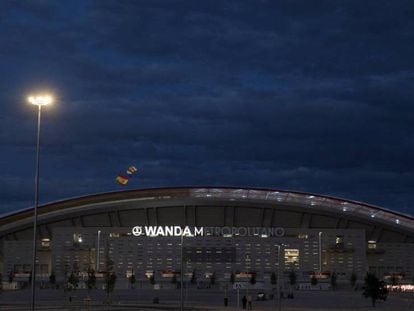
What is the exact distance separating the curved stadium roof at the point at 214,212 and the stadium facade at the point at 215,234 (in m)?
0.19

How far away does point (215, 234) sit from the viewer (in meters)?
136

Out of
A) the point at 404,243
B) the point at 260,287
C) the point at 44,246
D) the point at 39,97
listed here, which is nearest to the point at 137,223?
the point at 44,246

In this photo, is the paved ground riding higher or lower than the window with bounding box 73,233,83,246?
lower

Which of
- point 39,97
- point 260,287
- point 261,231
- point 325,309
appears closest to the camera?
point 39,97

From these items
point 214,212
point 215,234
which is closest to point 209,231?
point 215,234

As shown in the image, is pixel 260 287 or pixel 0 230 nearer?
pixel 260 287

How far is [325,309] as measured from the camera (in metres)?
65.1

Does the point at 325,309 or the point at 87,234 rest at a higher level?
the point at 87,234

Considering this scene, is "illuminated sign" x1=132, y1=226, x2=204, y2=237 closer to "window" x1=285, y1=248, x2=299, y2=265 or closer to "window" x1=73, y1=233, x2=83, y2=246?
"window" x1=73, y1=233, x2=83, y2=246

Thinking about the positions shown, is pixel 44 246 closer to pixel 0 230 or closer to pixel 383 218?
pixel 0 230

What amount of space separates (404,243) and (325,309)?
264 feet

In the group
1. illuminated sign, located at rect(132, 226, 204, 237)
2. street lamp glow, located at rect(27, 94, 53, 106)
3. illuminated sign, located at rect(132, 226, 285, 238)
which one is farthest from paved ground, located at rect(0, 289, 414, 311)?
illuminated sign, located at rect(132, 226, 285, 238)

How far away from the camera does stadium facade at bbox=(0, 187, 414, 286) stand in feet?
450

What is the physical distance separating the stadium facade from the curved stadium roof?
0.62ft
